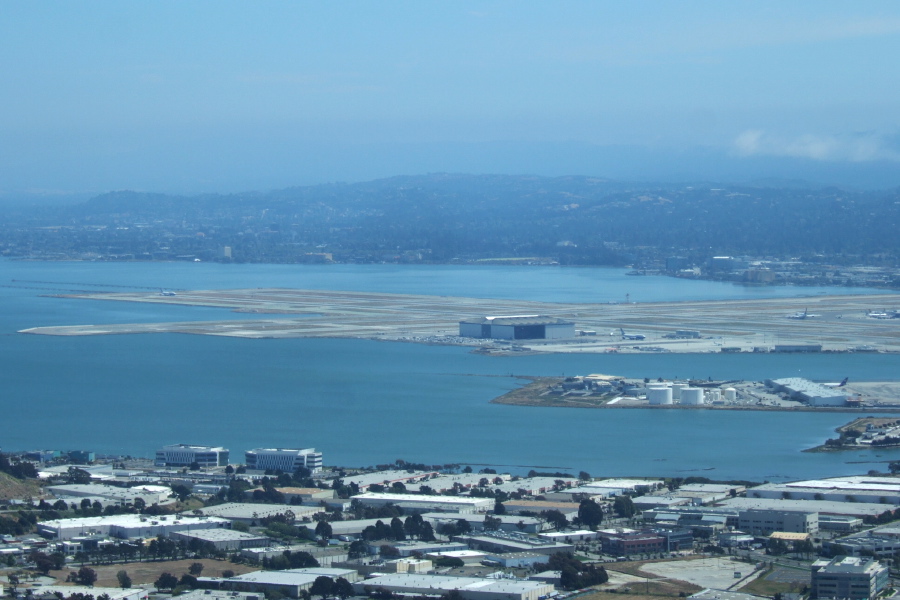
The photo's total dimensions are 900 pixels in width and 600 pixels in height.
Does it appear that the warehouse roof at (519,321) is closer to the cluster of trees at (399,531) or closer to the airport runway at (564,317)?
the airport runway at (564,317)

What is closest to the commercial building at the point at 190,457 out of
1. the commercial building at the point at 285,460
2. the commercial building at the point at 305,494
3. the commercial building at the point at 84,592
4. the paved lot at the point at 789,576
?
the commercial building at the point at 285,460

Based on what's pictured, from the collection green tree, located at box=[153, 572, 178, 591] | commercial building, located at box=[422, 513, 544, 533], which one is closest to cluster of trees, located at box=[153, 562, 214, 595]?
green tree, located at box=[153, 572, 178, 591]

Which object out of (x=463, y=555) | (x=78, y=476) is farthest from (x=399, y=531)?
(x=78, y=476)

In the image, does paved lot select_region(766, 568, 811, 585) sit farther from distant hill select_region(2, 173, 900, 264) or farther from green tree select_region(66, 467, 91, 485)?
Answer: distant hill select_region(2, 173, 900, 264)

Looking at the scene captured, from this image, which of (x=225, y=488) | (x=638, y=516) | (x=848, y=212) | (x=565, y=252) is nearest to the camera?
(x=638, y=516)

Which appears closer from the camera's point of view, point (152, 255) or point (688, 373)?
point (688, 373)

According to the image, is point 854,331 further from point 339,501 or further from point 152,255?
point 152,255

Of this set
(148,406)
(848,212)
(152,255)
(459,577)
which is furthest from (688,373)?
(848,212)
